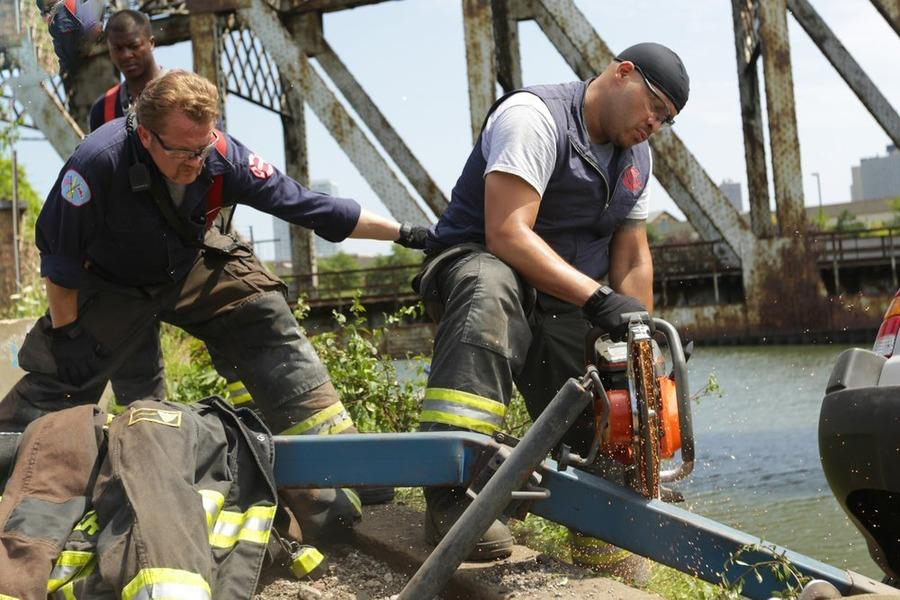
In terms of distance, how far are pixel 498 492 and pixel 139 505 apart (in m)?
0.84

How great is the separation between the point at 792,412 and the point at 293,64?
6.04m

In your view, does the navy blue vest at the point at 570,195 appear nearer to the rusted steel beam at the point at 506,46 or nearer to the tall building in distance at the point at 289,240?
the tall building in distance at the point at 289,240

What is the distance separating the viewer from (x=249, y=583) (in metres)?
2.69

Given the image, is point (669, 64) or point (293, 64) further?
point (293, 64)

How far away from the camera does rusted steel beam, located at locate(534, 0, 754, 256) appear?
9648 mm

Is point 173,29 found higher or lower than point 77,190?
higher

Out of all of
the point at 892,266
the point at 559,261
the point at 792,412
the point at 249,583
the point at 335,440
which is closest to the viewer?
the point at 249,583

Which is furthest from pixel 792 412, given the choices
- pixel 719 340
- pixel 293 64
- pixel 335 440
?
pixel 293 64

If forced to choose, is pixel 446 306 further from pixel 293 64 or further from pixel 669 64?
pixel 293 64

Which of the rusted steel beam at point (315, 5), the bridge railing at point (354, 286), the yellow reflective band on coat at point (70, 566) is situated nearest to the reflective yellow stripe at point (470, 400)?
the yellow reflective band on coat at point (70, 566)

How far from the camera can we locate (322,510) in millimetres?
3441

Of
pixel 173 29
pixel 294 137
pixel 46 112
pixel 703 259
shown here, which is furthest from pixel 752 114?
pixel 173 29

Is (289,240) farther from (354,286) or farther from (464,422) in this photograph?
(464,422)

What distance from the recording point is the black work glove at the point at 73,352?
3.82 meters
